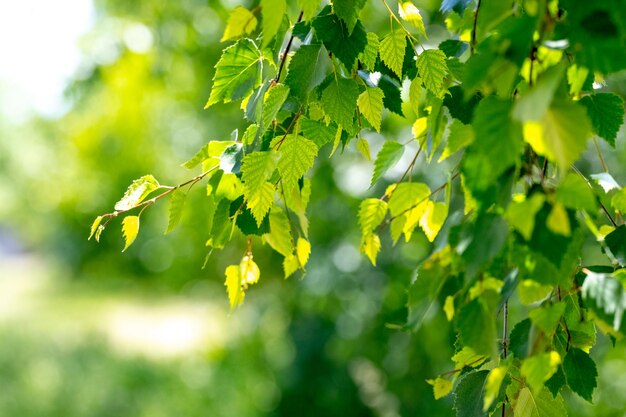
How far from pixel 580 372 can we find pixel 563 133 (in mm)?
331

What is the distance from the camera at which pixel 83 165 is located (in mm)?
10445

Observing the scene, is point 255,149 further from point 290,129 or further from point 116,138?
point 116,138

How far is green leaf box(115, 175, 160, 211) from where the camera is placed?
77 centimetres

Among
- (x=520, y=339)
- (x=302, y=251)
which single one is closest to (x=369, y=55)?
(x=302, y=251)

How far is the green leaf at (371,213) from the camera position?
2.55 ft

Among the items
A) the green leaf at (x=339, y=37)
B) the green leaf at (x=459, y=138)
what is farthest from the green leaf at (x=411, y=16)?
the green leaf at (x=459, y=138)

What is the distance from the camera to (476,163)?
0.56 meters

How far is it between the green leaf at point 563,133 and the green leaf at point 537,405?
31 cm

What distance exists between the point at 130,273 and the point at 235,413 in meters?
7.88

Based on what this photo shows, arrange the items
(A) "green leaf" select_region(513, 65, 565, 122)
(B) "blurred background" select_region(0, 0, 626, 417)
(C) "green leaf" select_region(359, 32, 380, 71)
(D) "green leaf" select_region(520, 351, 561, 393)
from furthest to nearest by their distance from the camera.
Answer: (B) "blurred background" select_region(0, 0, 626, 417), (C) "green leaf" select_region(359, 32, 380, 71), (D) "green leaf" select_region(520, 351, 561, 393), (A) "green leaf" select_region(513, 65, 565, 122)

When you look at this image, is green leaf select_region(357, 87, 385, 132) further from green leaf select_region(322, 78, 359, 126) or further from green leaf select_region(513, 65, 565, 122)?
green leaf select_region(513, 65, 565, 122)

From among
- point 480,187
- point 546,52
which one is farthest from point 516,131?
point 546,52

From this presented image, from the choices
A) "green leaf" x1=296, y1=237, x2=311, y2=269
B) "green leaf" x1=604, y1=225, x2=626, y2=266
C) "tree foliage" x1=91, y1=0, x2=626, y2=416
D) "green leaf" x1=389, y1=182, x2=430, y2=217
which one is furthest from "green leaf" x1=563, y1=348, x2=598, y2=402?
"green leaf" x1=296, y1=237, x2=311, y2=269

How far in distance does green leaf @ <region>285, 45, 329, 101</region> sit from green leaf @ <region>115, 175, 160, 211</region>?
188 millimetres
